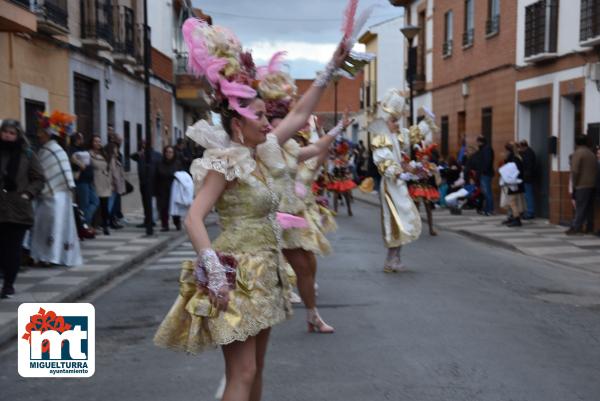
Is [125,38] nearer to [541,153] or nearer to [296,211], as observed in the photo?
[541,153]

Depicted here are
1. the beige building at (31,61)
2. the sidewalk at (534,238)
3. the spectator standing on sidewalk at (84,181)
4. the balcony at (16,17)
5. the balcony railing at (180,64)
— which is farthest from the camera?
the balcony railing at (180,64)

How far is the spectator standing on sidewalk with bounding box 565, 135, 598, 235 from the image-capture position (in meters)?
14.7

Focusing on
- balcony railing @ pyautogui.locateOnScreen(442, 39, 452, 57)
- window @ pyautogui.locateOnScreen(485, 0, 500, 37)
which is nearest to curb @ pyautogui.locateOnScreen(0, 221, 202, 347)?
window @ pyautogui.locateOnScreen(485, 0, 500, 37)

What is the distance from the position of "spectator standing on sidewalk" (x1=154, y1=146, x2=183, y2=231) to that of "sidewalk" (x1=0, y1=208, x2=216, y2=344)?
0.64 metres

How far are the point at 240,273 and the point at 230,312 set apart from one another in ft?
0.59

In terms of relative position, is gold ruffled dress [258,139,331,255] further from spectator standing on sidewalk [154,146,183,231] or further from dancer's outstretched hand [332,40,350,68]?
spectator standing on sidewalk [154,146,183,231]

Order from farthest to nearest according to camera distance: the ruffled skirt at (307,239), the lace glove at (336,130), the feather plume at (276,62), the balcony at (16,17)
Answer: the balcony at (16,17), the ruffled skirt at (307,239), the lace glove at (336,130), the feather plume at (276,62)

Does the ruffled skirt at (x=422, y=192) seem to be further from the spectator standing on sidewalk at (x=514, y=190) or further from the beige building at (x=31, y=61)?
the beige building at (x=31, y=61)

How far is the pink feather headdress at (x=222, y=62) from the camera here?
3.81 meters

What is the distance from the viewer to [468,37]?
2469cm

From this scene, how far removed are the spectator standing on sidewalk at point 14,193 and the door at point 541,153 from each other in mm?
12918

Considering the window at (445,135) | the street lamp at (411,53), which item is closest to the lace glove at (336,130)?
the street lamp at (411,53)

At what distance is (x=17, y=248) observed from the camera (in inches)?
332

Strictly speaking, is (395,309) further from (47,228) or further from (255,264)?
(47,228)
